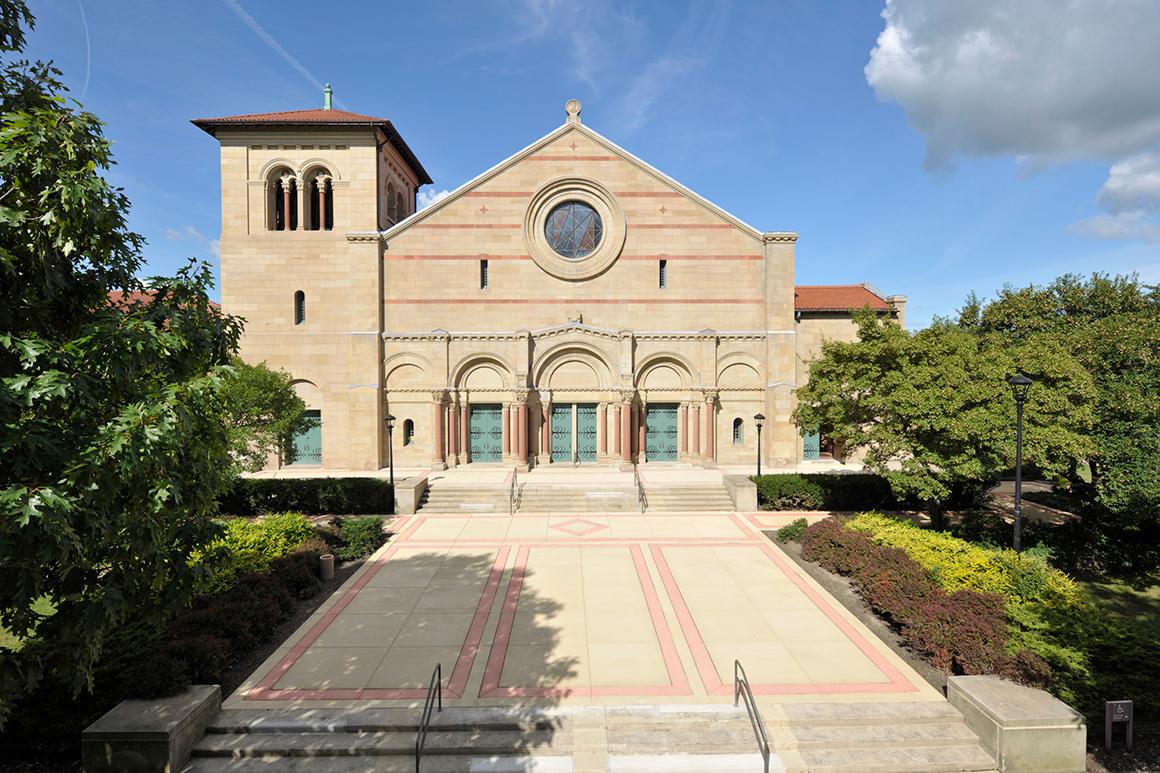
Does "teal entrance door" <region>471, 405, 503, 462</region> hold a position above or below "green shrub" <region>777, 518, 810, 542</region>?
above

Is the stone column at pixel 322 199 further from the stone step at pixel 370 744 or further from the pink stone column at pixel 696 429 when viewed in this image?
the stone step at pixel 370 744

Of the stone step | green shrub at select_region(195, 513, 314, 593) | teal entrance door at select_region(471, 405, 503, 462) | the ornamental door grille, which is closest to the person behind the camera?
the stone step

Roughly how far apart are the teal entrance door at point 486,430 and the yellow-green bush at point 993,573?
18431 mm

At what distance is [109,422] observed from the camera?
5.61m

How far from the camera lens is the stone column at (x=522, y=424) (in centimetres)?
2644

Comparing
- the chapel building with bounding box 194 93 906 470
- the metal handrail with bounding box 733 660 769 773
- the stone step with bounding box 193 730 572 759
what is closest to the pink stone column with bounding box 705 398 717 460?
the chapel building with bounding box 194 93 906 470

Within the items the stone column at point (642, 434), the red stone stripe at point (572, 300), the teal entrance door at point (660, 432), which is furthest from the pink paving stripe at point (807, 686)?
the red stone stripe at point (572, 300)

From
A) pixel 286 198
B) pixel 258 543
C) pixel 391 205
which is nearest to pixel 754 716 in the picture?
pixel 258 543

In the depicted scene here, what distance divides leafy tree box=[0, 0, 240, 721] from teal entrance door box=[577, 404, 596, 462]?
21.3m

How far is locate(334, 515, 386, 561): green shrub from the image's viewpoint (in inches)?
628

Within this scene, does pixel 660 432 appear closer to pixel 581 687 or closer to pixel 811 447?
pixel 811 447

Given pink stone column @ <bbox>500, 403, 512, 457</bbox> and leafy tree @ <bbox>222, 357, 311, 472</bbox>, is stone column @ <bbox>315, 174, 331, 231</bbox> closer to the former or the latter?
leafy tree @ <bbox>222, 357, 311, 472</bbox>

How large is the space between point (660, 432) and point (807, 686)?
1870 centimetres

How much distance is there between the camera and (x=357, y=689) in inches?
366
